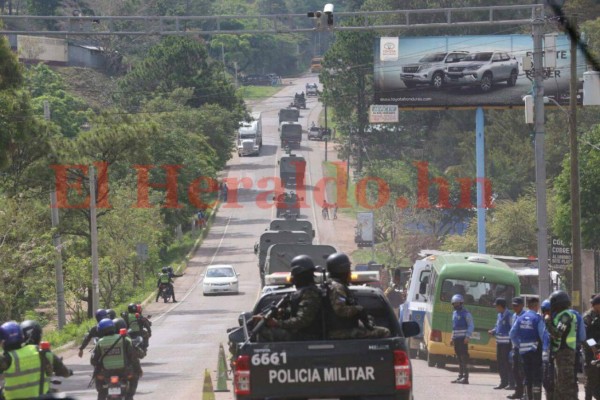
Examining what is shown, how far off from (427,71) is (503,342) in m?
35.9

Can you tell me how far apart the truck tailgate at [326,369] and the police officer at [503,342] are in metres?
9.34

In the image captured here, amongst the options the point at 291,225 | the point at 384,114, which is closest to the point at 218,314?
the point at 291,225

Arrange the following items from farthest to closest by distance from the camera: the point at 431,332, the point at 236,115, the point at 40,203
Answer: the point at 236,115
the point at 40,203
the point at 431,332

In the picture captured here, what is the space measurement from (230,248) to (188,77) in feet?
134

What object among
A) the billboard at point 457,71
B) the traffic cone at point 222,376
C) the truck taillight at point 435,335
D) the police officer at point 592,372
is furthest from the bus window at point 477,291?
the billboard at point 457,71

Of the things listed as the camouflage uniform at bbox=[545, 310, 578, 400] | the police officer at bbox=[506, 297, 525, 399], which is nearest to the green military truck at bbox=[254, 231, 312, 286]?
the police officer at bbox=[506, 297, 525, 399]

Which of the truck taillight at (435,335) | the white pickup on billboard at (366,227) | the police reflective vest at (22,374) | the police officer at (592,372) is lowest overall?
the white pickup on billboard at (366,227)

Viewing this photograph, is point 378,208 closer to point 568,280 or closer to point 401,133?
point 401,133

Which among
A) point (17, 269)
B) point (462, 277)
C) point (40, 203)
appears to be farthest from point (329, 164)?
point (462, 277)

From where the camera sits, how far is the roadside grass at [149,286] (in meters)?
38.8

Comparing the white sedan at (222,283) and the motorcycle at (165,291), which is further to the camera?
the white sedan at (222,283)

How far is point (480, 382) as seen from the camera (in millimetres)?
24641

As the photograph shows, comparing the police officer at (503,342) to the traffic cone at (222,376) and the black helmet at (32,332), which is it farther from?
the black helmet at (32,332)

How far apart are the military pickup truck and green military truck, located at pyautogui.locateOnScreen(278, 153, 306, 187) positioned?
85.2 m
